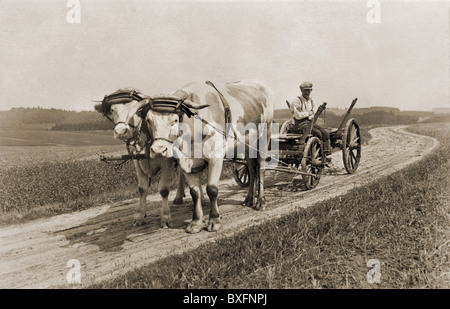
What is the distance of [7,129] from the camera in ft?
111

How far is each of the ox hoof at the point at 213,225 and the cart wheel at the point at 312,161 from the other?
3.34m

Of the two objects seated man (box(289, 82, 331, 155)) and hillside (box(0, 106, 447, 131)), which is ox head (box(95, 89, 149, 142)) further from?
hillside (box(0, 106, 447, 131))

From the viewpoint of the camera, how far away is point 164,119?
5.73 m

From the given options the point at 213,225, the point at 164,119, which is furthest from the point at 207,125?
the point at 213,225

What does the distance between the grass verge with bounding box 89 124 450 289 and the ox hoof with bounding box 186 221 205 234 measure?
3.20 ft

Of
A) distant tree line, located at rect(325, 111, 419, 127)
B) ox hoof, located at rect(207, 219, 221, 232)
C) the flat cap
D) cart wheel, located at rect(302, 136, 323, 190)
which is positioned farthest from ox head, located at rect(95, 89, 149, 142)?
distant tree line, located at rect(325, 111, 419, 127)

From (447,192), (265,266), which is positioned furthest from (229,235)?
(447,192)

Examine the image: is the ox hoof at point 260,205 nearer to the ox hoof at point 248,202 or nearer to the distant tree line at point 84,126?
the ox hoof at point 248,202

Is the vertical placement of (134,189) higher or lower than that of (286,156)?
lower

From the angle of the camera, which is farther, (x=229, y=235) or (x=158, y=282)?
(x=229, y=235)

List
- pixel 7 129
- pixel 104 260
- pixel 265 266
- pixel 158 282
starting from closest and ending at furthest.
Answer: pixel 158 282, pixel 265 266, pixel 104 260, pixel 7 129

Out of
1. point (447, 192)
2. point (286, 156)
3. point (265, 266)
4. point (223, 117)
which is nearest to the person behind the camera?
point (265, 266)
